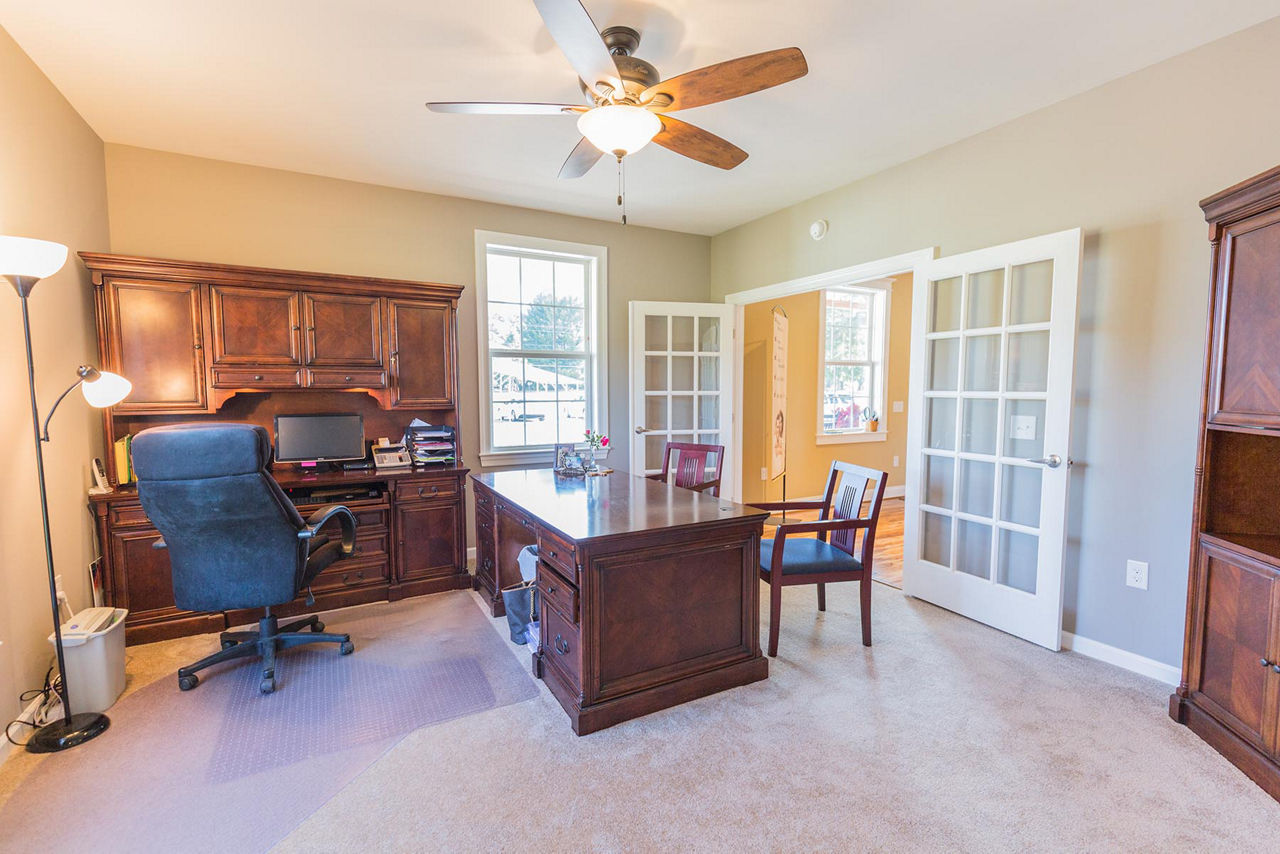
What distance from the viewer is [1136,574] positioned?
2.50 meters

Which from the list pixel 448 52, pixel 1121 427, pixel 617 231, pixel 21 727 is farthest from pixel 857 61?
pixel 21 727

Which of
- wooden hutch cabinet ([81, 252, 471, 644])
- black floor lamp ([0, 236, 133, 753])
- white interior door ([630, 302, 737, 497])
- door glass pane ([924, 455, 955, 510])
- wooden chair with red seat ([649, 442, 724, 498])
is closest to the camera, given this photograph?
black floor lamp ([0, 236, 133, 753])

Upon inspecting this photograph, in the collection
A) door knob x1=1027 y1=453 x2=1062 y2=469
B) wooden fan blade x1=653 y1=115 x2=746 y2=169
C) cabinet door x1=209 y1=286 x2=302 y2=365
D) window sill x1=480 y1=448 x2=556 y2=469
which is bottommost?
window sill x1=480 y1=448 x2=556 y2=469

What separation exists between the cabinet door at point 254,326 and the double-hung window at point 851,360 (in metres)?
4.79

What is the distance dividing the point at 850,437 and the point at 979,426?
10.3 ft

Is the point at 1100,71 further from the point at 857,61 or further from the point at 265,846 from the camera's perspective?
the point at 265,846

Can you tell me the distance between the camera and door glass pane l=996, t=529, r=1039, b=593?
2807mm

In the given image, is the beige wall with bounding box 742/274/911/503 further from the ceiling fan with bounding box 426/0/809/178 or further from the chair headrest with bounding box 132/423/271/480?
the chair headrest with bounding box 132/423/271/480

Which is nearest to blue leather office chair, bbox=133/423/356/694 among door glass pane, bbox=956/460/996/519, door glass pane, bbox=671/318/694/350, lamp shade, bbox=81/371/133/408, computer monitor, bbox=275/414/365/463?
lamp shade, bbox=81/371/133/408

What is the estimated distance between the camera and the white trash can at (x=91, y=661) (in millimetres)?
2182

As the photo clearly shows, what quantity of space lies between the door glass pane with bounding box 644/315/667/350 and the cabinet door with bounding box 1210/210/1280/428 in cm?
329

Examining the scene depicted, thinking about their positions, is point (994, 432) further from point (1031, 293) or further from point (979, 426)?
point (1031, 293)

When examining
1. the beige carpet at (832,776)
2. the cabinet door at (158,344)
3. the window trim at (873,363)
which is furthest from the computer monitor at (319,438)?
the window trim at (873,363)

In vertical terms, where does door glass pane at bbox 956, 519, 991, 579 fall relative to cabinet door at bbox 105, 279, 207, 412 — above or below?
below
